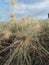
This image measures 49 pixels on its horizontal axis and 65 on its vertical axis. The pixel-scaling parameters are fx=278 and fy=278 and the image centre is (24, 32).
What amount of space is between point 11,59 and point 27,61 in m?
0.28

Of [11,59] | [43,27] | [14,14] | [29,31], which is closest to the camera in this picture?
[11,59]

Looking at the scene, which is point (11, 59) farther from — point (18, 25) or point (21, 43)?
point (18, 25)

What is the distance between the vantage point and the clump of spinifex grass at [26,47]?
4.88 meters

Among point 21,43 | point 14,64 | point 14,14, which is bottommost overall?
point 14,64

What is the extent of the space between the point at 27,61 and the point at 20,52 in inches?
7.9

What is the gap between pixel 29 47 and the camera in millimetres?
4988

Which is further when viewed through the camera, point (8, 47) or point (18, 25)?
point (18, 25)

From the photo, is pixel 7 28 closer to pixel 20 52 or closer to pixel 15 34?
pixel 15 34

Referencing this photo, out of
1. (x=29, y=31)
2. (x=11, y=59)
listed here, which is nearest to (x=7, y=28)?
(x=29, y=31)

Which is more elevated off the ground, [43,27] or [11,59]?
[43,27]

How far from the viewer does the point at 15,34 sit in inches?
209

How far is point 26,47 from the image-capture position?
4949 mm

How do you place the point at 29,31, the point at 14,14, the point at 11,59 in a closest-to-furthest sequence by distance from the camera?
the point at 11,59 → the point at 29,31 → the point at 14,14

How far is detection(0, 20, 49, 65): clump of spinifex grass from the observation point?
4.88 metres
